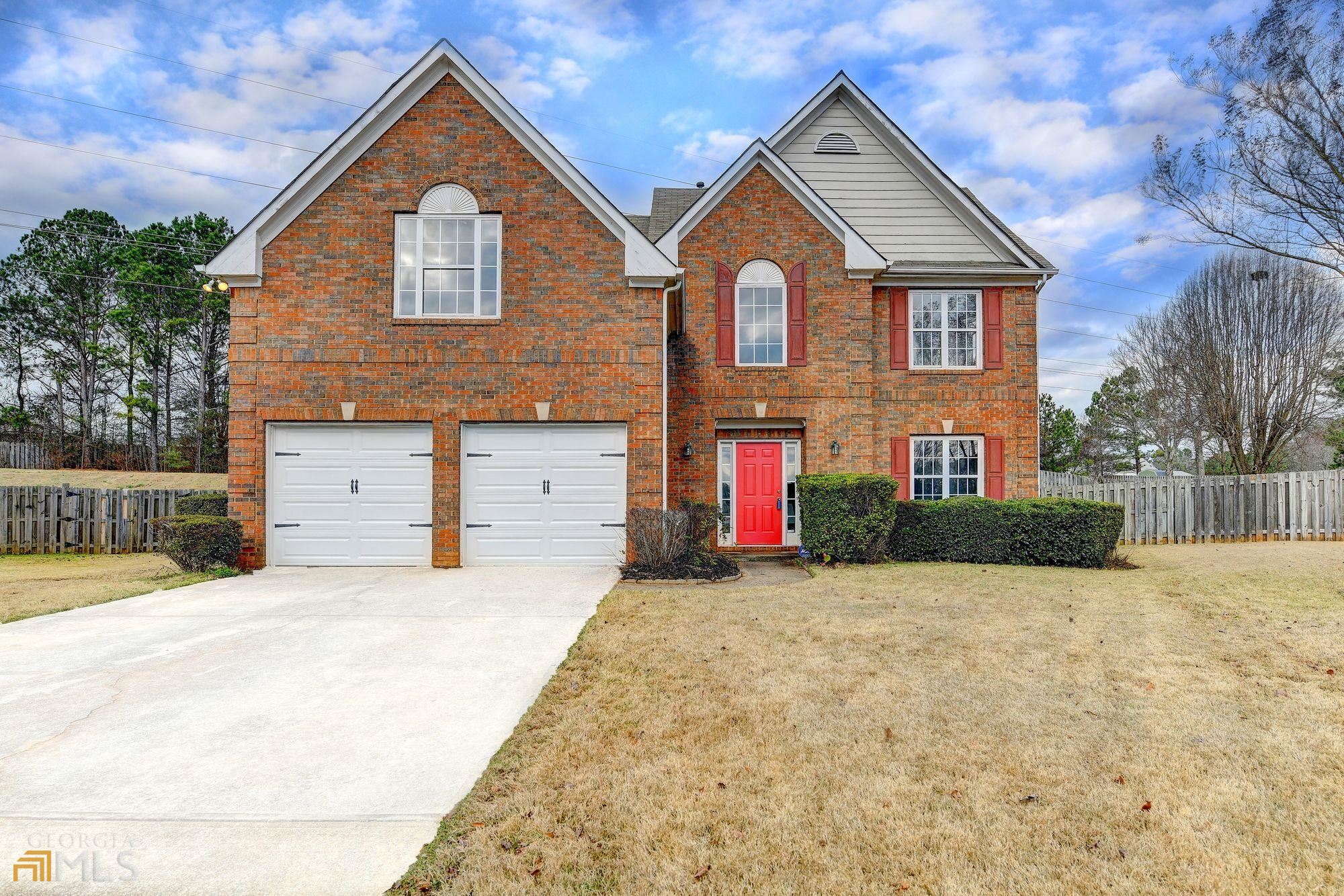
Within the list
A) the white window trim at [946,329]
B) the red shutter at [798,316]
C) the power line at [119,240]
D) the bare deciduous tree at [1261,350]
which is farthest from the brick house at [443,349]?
the power line at [119,240]

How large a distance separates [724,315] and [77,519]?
1545 centimetres

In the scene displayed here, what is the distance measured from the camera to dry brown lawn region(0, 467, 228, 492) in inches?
930

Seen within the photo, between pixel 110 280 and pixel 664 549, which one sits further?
pixel 110 280

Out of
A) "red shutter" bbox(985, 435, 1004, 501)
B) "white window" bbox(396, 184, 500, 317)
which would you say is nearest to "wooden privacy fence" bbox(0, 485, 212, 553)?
"white window" bbox(396, 184, 500, 317)

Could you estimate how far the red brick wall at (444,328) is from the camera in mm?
11406

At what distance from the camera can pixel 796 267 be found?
14188 millimetres

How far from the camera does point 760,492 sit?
14.5 metres

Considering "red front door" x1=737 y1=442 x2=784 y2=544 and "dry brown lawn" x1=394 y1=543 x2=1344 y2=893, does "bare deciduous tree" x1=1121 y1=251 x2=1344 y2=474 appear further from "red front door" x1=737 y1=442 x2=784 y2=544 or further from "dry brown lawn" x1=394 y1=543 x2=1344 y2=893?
"dry brown lawn" x1=394 y1=543 x2=1344 y2=893

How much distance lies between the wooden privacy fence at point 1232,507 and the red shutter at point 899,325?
5683 millimetres

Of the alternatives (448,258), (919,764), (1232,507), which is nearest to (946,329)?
(1232,507)

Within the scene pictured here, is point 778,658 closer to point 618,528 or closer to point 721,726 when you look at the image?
point 721,726

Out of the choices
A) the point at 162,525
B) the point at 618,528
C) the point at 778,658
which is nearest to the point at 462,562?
the point at 618,528

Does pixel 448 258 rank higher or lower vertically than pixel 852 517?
higher

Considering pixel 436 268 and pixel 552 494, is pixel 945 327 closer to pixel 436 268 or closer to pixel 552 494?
pixel 552 494
